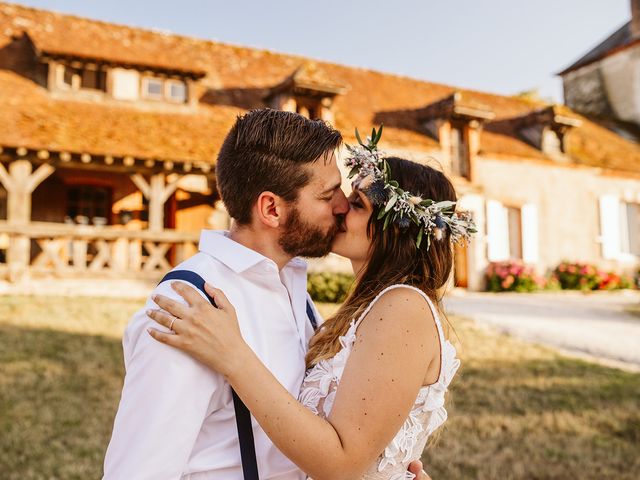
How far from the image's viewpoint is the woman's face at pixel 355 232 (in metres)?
2.07

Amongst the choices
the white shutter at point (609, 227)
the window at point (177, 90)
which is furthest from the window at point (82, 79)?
the white shutter at point (609, 227)

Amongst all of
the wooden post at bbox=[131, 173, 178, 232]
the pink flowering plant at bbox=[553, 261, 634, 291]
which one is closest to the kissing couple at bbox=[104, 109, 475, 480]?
the wooden post at bbox=[131, 173, 178, 232]

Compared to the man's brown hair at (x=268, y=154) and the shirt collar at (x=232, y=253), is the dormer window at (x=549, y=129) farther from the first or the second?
the shirt collar at (x=232, y=253)

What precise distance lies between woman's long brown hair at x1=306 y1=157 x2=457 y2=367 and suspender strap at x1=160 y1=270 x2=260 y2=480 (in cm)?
42

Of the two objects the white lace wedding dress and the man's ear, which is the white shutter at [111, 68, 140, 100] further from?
the white lace wedding dress

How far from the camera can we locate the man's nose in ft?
6.42

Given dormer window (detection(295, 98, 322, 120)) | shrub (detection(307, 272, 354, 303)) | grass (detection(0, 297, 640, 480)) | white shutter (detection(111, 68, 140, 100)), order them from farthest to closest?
dormer window (detection(295, 98, 322, 120)), white shutter (detection(111, 68, 140, 100)), shrub (detection(307, 272, 354, 303)), grass (detection(0, 297, 640, 480))

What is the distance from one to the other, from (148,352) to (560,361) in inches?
291

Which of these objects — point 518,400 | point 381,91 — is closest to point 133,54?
point 381,91

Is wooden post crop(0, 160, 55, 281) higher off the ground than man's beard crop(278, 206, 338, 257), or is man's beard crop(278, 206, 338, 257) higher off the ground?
wooden post crop(0, 160, 55, 281)

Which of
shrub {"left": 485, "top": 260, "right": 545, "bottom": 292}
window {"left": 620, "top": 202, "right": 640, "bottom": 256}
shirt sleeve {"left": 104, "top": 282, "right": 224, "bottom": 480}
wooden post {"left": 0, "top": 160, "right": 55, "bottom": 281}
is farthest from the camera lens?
window {"left": 620, "top": 202, "right": 640, "bottom": 256}

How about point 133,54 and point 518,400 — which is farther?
point 133,54

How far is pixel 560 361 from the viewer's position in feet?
25.2

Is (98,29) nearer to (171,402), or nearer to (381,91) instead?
(381,91)
